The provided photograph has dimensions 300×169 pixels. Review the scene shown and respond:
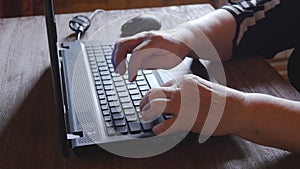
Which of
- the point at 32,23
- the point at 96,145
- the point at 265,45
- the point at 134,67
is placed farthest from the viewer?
the point at 32,23

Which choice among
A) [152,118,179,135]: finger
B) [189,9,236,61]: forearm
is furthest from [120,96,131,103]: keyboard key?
[189,9,236,61]: forearm

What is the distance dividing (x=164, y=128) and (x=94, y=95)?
0.57ft

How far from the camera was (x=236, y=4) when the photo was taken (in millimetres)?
1088

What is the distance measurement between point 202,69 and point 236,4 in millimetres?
236

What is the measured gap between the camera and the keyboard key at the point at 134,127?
73cm

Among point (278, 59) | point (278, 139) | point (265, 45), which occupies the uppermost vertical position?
point (265, 45)

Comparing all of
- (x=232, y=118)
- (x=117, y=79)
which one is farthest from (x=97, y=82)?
(x=232, y=118)

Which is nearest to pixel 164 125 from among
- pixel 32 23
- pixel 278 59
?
pixel 32 23

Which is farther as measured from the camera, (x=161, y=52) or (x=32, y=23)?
(x=32, y=23)

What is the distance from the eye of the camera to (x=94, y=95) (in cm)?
83

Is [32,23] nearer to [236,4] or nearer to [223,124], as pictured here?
[236,4]

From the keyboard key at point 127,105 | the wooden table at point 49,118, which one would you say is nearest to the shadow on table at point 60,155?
the wooden table at point 49,118

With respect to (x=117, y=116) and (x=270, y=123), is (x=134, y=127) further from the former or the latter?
(x=270, y=123)

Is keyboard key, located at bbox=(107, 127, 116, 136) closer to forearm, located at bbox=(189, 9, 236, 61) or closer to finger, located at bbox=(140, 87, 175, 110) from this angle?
finger, located at bbox=(140, 87, 175, 110)
